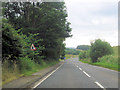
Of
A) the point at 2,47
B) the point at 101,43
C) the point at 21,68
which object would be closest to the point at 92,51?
the point at 101,43

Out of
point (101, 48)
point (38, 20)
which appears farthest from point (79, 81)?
point (101, 48)

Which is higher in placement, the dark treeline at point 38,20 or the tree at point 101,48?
the dark treeline at point 38,20

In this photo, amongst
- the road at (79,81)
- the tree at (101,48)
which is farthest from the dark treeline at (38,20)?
the tree at (101,48)

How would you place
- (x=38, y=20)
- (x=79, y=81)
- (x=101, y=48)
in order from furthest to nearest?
(x=101, y=48)
(x=38, y=20)
(x=79, y=81)

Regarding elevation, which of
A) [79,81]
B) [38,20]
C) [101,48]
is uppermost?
[38,20]

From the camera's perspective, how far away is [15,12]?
25703 millimetres

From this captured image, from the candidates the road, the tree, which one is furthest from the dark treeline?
the tree

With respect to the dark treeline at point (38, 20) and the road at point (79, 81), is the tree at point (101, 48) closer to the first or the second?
the dark treeline at point (38, 20)

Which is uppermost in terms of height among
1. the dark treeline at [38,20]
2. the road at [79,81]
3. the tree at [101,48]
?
the dark treeline at [38,20]

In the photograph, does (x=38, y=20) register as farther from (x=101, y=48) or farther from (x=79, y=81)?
(x=101, y=48)

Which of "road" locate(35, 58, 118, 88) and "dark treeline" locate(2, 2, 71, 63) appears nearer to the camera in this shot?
"road" locate(35, 58, 118, 88)

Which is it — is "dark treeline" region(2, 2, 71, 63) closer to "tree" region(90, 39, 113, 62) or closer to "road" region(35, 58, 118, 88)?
"road" region(35, 58, 118, 88)

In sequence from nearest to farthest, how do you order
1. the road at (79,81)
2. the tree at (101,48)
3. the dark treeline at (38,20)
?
the road at (79,81) → the dark treeline at (38,20) → the tree at (101,48)

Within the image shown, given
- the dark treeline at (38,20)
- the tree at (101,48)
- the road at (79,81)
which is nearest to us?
the road at (79,81)
